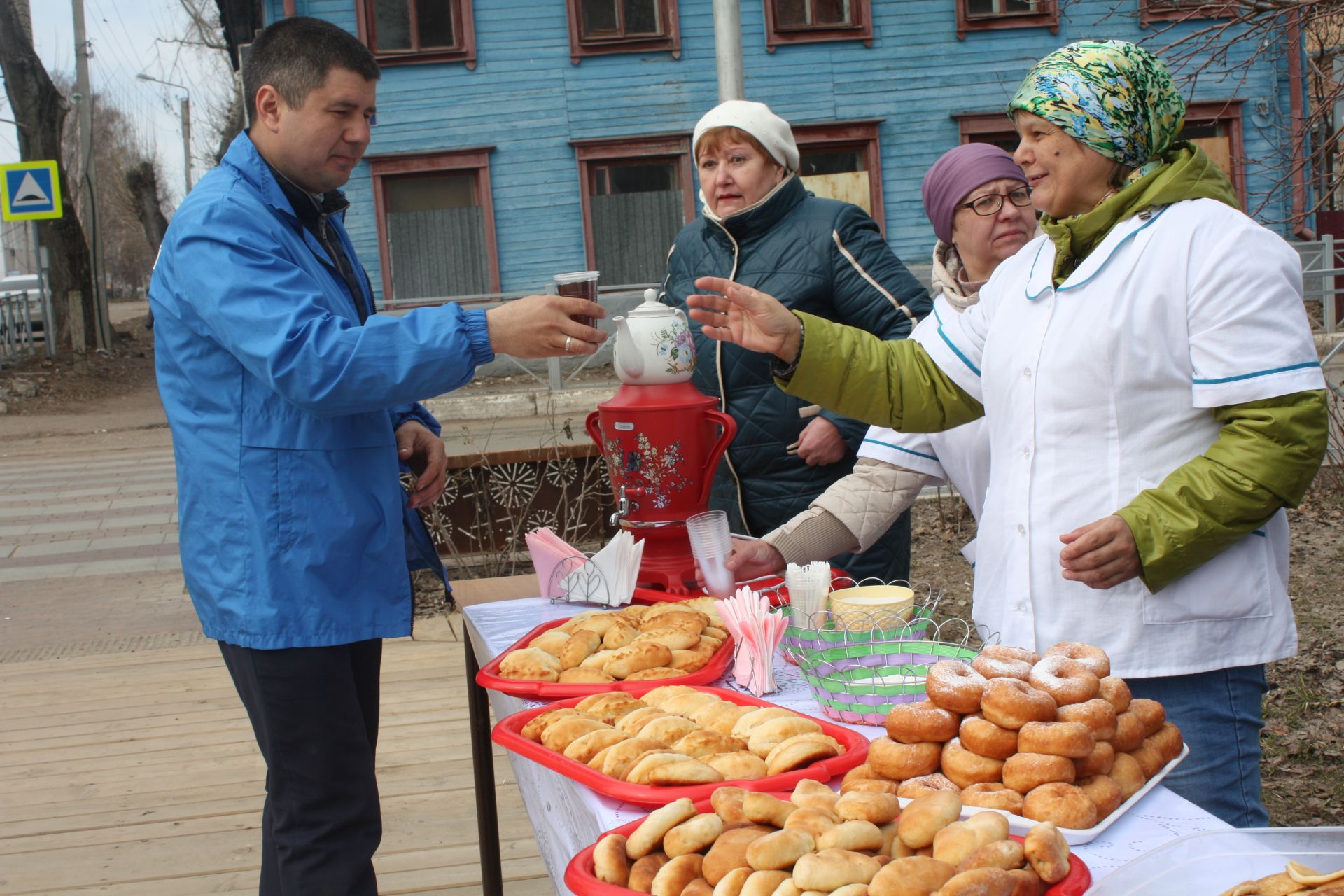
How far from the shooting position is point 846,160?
54.1 feet

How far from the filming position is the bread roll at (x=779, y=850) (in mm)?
1139

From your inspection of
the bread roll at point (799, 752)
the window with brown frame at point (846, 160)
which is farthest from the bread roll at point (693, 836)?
the window with brown frame at point (846, 160)

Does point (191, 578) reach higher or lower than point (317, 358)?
lower

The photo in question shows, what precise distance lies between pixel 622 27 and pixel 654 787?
622 inches

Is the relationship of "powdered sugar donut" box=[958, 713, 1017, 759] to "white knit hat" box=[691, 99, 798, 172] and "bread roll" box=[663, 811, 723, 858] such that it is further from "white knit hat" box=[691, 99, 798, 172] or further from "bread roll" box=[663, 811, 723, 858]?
"white knit hat" box=[691, 99, 798, 172]

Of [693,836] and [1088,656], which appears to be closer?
[693,836]

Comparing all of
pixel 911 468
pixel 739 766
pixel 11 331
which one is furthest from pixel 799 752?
pixel 11 331

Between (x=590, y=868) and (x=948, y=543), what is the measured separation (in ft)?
19.6

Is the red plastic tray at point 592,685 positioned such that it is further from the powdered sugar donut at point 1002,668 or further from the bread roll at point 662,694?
the powdered sugar donut at point 1002,668

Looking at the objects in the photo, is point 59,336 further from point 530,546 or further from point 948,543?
point 530,546

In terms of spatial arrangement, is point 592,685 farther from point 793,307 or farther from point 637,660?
point 793,307

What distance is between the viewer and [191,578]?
2.27 meters

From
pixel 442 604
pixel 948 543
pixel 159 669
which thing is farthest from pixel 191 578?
pixel 948 543

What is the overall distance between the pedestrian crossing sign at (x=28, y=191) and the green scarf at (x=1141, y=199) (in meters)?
15.7
